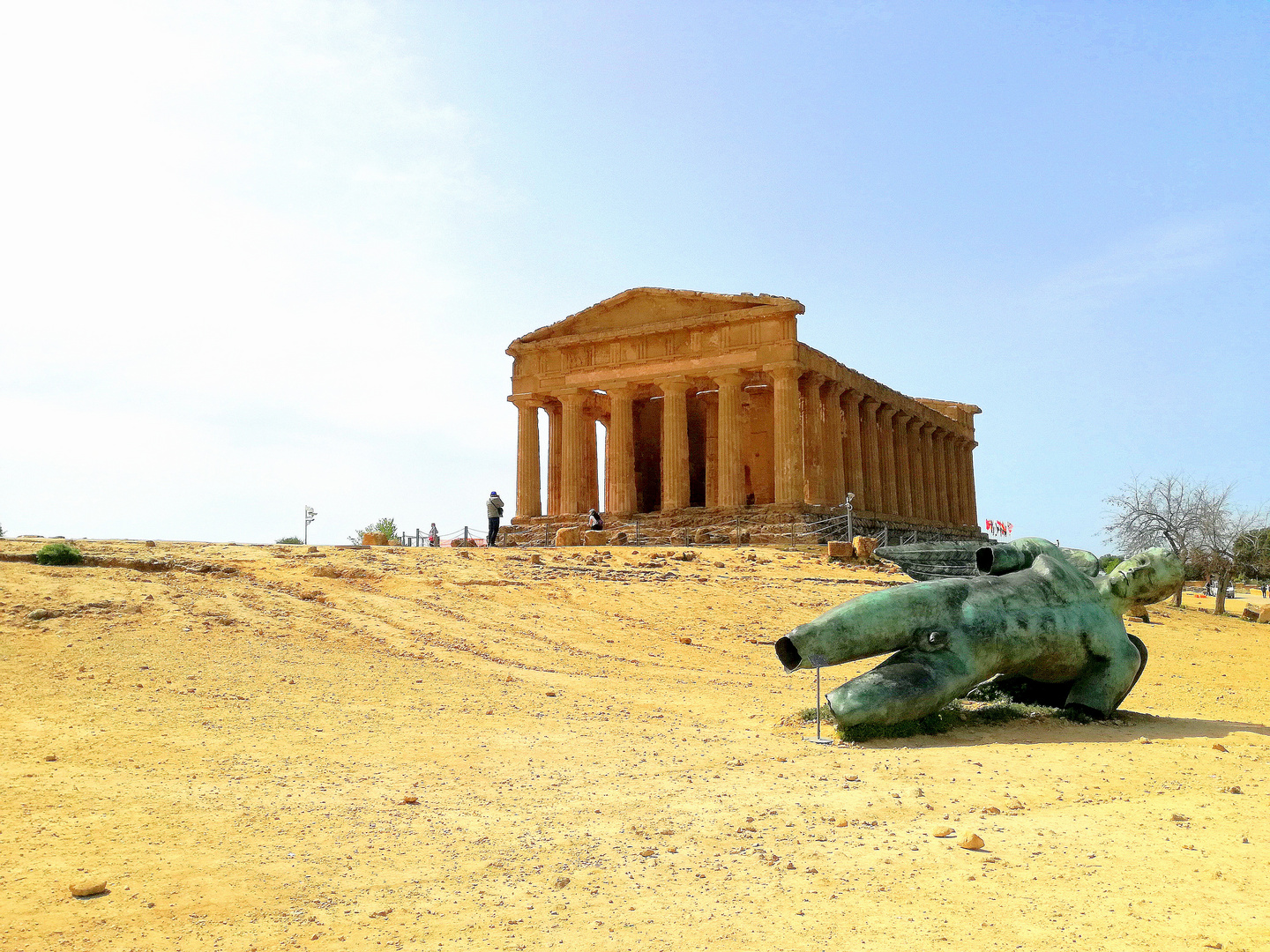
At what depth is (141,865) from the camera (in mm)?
5117

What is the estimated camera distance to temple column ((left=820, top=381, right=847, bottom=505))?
3503 cm

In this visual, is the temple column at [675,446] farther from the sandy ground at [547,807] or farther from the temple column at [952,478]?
the temple column at [952,478]

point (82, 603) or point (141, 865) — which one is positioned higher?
point (82, 603)

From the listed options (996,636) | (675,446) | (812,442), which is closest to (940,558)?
(996,636)

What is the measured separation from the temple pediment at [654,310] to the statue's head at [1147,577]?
76.5 feet

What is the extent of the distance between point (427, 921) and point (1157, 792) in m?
5.16

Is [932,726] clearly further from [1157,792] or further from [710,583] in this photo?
[710,583]

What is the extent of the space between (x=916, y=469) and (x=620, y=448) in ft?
59.1

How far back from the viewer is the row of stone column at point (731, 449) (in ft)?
107

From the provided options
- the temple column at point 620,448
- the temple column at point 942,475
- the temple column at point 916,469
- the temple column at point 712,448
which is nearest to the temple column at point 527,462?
the temple column at point 620,448

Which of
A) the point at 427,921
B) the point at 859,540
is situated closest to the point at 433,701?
the point at 427,921

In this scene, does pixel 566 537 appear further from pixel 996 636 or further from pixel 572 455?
pixel 996 636

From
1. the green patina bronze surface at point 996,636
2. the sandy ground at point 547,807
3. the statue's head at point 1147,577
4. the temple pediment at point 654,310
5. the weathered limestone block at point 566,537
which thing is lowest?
the sandy ground at point 547,807

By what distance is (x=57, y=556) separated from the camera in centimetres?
1547
